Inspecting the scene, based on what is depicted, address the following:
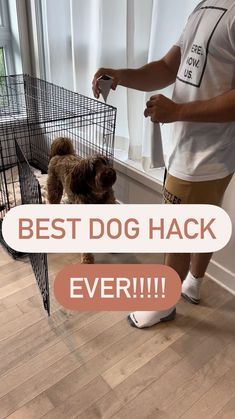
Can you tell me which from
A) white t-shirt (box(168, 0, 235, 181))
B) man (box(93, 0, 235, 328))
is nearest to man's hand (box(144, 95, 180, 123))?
man (box(93, 0, 235, 328))

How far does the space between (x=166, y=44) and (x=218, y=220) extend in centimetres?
78

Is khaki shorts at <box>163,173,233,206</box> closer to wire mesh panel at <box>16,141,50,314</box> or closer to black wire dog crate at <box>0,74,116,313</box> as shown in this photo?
wire mesh panel at <box>16,141,50,314</box>

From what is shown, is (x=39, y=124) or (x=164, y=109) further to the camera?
(x=39, y=124)

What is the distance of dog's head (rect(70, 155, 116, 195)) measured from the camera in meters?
1.46

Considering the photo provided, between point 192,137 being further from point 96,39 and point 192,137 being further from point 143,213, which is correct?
point 96,39

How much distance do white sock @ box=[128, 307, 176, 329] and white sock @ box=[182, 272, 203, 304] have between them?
0.42 feet

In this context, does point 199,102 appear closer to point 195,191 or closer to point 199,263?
point 195,191

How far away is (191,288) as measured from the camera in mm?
1485

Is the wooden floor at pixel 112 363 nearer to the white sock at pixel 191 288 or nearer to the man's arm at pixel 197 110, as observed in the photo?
the white sock at pixel 191 288

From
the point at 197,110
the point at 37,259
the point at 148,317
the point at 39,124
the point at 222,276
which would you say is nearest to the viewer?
the point at 197,110

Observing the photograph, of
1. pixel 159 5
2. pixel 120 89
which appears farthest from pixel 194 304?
pixel 159 5

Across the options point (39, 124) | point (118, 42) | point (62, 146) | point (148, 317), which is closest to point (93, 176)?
point (62, 146)

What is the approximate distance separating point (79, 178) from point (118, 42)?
71 centimetres

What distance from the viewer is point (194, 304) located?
150 cm
